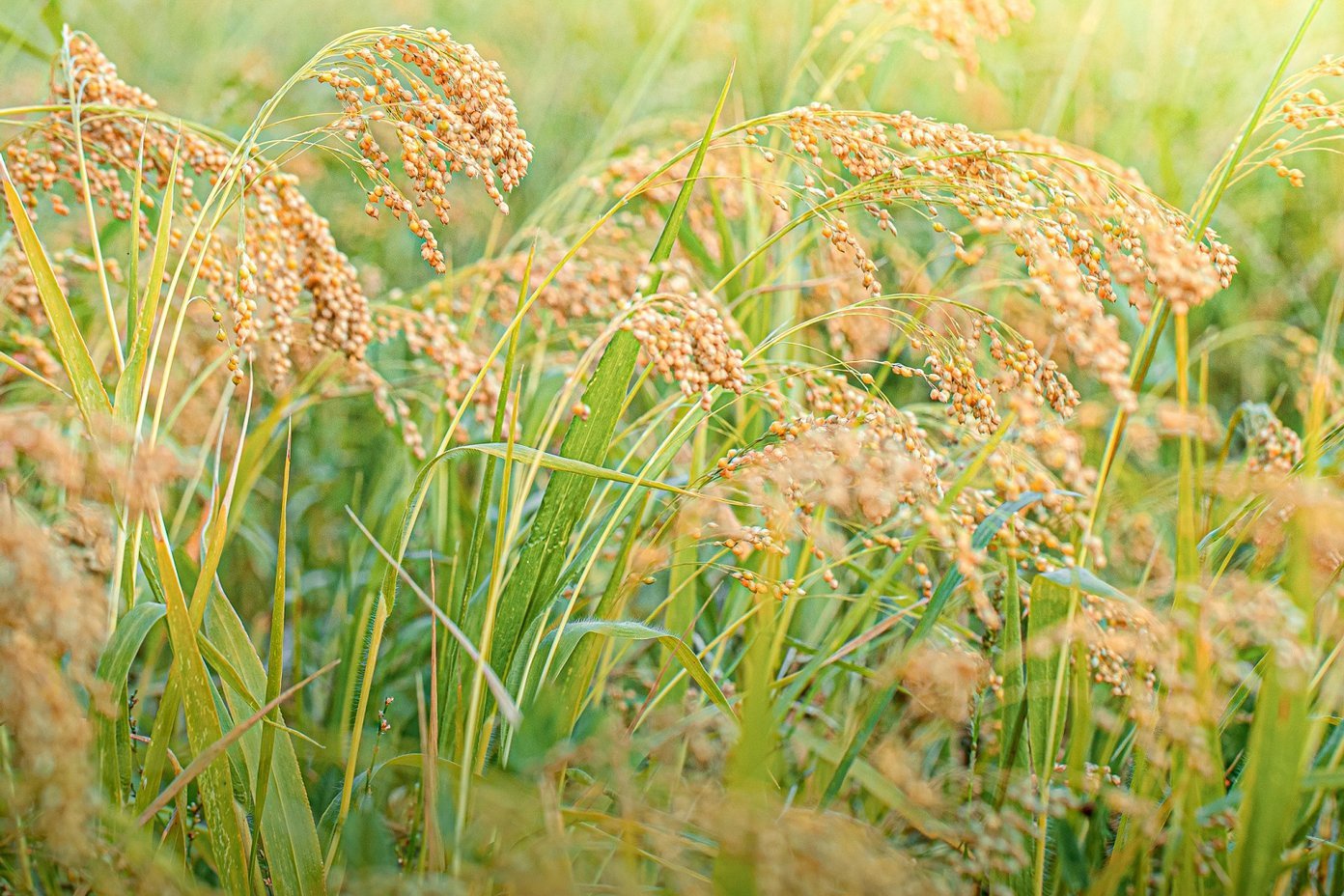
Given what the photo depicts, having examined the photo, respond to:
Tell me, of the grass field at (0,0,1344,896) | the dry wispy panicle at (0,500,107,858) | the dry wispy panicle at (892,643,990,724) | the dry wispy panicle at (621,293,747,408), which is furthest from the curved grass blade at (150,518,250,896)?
the dry wispy panicle at (892,643,990,724)

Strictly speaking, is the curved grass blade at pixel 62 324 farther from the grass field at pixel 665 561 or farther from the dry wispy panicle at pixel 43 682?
the dry wispy panicle at pixel 43 682

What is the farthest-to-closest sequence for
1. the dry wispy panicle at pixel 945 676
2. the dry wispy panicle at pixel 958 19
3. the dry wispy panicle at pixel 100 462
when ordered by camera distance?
the dry wispy panicle at pixel 958 19, the dry wispy panicle at pixel 945 676, the dry wispy panicle at pixel 100 462

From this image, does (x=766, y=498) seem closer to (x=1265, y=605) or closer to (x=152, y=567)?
(x=1265, y=605)

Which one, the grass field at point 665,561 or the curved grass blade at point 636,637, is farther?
the curved grass blade at point 636,637

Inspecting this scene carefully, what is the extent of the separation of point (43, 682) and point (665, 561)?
2.82 feet

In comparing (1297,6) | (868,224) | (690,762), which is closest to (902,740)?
(690,762)

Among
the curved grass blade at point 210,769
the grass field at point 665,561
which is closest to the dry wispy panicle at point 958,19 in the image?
the grass field at point 665,561

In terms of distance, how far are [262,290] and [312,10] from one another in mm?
3730

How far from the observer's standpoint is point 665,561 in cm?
144

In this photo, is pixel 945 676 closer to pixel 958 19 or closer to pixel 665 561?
pixel 665 561

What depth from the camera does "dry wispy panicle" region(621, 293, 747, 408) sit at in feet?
3.36

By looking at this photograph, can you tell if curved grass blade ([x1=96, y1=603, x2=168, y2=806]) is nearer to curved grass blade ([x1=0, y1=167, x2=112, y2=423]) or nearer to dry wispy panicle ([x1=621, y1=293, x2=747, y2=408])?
curved grass blade ([x1=0, y1=167, x2=112, y2=423])

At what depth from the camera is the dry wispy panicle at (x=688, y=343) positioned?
1023 millimetres

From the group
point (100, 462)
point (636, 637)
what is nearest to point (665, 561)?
point (636, 637)
